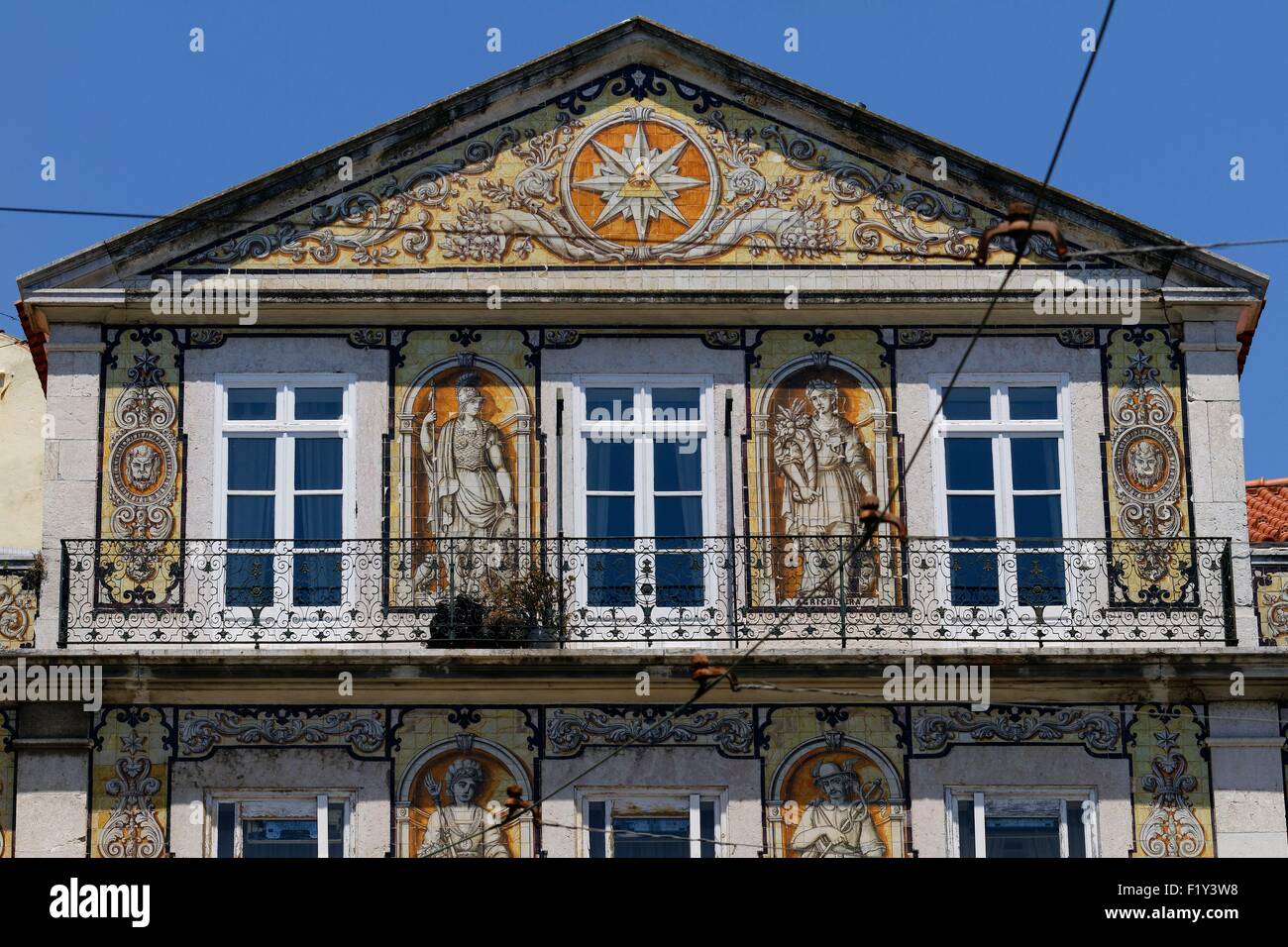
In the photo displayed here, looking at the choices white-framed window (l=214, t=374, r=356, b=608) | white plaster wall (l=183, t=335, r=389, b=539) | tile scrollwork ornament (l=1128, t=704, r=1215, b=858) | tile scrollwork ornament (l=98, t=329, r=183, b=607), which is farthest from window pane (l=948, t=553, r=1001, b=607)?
tile scrollwork ornament (l=98, t=329, r=183, b=607)

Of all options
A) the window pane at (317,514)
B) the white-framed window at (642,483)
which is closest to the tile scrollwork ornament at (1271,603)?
the white-framed window at (642,483)

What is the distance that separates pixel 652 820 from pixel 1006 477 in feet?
13.3

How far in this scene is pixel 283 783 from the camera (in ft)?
80.0

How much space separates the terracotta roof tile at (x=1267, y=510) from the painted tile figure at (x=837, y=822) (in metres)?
5.25

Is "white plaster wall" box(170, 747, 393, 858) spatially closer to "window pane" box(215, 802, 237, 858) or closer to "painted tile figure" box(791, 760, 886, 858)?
"window pane" box(215, 802, 237, 858)

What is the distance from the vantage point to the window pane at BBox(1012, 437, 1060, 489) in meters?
25.5

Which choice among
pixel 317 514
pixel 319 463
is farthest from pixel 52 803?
pixel 319 463

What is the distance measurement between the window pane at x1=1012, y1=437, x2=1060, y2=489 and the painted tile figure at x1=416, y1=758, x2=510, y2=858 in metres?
5.04

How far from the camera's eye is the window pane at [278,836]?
80.0ft

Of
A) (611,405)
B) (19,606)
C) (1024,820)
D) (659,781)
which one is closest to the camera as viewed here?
(659,781)

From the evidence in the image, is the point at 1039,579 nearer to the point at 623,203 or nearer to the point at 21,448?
the point at 623,203

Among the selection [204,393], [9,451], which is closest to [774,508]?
[204,393]

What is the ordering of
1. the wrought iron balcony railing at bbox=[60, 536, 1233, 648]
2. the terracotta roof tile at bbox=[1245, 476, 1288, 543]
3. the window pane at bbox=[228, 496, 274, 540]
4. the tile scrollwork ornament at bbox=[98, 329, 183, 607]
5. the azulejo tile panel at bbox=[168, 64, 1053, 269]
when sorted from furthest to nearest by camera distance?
the terracotta roof tile at bbox=[1245, 476, 1288, 543]
the azulejo tile panel at bbox=[168, 64, 1053, 269]
the window pane at bbox=[228, 496, 274, 540]
the tile scrollwork ornament at bbox=[98, 329, 183, 607]
the wrought iron balcony railing at bbox=[60, 536, 1233, 648]

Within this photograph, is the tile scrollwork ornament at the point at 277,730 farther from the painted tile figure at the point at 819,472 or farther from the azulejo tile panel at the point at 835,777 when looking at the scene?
the painted tile figure at the point at 819,472
